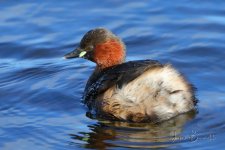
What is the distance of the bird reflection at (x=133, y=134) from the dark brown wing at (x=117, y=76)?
416 mm

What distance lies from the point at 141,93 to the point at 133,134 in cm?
45

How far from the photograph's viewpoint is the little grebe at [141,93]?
24.1 ft

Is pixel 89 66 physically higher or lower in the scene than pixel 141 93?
higher

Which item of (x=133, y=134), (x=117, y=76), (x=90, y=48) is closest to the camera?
(x=133, y=134)

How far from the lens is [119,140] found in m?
7.09

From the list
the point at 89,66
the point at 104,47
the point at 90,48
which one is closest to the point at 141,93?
the point at 104,47

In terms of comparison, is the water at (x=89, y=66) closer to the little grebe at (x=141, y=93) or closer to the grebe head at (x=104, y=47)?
the little grebe at (x=141, y=93)

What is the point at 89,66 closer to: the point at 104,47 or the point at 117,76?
the point at 104,47

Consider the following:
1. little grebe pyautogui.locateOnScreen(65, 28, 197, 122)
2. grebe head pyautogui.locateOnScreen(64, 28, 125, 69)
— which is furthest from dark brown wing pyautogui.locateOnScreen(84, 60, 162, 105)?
grebe head pyautogui.locateOnScreen(64, 28, 125, 69)

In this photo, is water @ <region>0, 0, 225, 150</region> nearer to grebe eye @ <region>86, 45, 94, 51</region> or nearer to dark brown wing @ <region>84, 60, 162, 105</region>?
dark brown wing @ <region>84, 60, 162, 105</region>

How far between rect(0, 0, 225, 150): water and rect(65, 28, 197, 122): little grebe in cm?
13

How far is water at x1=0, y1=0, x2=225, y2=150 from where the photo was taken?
285 inches

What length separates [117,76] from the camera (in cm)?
757

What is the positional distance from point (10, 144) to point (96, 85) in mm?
1297
